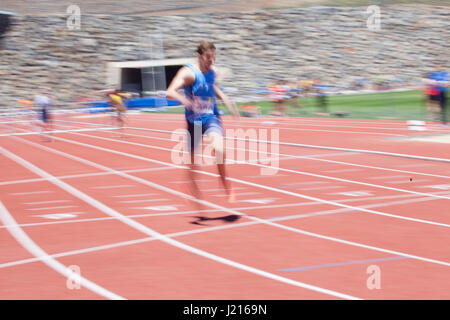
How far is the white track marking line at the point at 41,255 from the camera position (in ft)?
17.3

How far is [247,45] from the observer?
54281 mm

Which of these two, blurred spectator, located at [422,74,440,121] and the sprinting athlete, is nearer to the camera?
the sprinting athlete

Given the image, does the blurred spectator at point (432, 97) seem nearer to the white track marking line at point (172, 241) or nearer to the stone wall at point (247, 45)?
the white track marking line at point (172, 241)

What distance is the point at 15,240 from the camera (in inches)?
283

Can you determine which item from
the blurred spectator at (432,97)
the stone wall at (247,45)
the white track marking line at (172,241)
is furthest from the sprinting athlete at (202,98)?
the stone wall at (247,45)

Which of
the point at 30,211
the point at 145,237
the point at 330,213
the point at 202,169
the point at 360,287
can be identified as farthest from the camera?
the point at 202,169

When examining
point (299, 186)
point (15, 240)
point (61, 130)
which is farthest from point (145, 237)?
point (61, 130)

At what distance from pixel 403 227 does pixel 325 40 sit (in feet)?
160

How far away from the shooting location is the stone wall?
48.9m

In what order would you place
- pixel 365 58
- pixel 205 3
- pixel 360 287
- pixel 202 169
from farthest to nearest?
pixel 205 3 < pixel 365 58 < pixel 202 169 < pixel 360 287

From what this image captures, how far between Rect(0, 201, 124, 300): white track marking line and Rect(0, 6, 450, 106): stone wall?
38973 mm

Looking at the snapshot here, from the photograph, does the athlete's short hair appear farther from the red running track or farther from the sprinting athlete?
the red running track

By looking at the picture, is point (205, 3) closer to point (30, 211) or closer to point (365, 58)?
point (365, 58)

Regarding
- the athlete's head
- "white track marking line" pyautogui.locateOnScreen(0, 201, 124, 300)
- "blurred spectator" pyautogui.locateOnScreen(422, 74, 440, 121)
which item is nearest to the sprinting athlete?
the athlete's head
